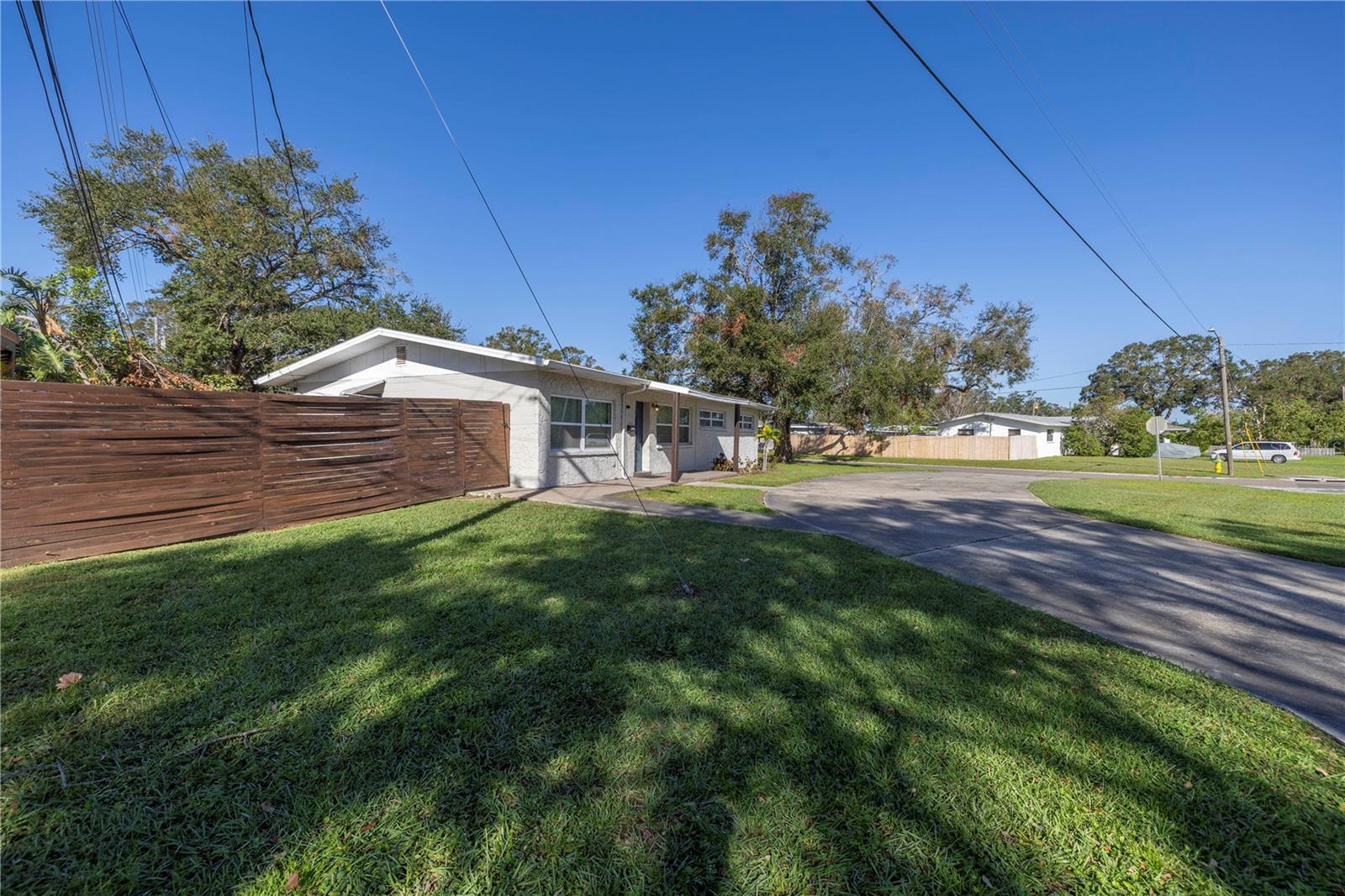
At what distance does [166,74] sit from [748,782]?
10.5 m

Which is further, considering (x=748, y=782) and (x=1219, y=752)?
(x=1219, y=752)

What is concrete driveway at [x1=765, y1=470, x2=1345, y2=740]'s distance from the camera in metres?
3.18

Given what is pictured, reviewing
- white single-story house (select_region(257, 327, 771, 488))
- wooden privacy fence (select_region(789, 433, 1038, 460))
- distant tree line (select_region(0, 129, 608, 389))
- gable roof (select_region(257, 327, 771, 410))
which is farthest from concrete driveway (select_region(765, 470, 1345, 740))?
wooden privacy fence (select_region(789, 433, 1038, 460))

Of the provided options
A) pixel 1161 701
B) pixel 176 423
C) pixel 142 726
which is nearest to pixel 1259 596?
pixel 1161 701

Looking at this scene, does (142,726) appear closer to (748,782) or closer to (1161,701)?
(748,782)

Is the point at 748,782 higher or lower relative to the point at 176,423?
lower

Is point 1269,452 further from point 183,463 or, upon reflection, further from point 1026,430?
point 183,463

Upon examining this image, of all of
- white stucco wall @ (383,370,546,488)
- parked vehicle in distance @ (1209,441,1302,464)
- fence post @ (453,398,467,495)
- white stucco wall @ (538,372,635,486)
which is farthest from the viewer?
parked vehicle in distance @ (1209,441,1302,464)

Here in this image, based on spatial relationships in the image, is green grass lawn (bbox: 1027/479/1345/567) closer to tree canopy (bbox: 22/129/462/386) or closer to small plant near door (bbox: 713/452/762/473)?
small plant near door (bbox: 713/452/762/473)

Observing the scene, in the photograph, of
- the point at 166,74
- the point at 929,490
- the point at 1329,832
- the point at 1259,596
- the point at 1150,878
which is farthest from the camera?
the point at 929,490

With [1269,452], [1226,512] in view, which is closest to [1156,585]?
[1226,512]

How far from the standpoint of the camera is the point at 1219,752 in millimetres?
2262

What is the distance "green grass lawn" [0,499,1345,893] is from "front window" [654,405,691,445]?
466 inches

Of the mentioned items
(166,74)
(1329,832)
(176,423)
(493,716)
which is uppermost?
(166,74)
